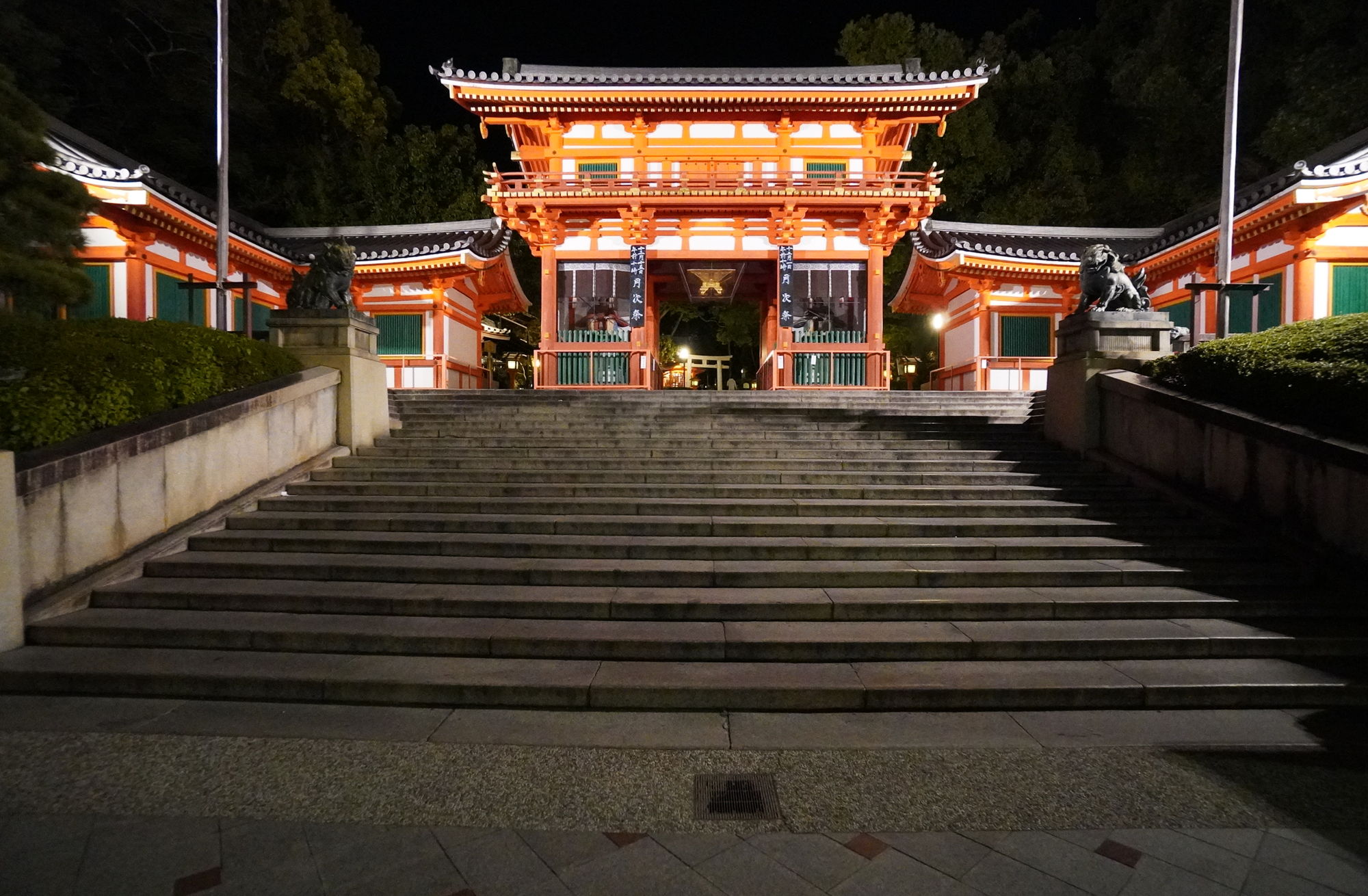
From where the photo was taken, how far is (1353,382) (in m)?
5.45

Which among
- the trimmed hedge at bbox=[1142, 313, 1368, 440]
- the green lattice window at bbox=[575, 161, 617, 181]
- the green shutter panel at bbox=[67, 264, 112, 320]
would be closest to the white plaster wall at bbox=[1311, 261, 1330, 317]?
the trimmed hedge at bbox=[1142, 313, 1368, 440]

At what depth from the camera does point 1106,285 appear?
8867 millimetres

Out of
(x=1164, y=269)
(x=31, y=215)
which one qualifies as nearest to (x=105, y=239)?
(x=31, y=215)

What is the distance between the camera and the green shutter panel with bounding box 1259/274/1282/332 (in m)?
13.7

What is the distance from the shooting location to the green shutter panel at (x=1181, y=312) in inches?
641

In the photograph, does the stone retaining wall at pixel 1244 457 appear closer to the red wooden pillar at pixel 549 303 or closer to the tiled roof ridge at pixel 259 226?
the red wooden pillar at pixel 549 303

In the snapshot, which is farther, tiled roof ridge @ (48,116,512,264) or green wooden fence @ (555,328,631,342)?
green wooden fence @ (555,328,631,342)

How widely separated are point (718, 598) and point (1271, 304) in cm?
1567

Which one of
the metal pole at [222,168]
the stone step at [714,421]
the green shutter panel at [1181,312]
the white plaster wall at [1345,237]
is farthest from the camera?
the green shutter panel at [1181,312]

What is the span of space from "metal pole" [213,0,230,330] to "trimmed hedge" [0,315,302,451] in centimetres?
598

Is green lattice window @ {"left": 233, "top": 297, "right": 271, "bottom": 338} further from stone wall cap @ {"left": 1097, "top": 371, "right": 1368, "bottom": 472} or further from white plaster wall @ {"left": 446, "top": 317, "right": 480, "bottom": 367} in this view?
stone wall cap @ {"left": 1097, "top": 371, "right": 1368, "bottom": 472}

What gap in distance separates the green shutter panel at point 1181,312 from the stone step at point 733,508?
1253 centimetres

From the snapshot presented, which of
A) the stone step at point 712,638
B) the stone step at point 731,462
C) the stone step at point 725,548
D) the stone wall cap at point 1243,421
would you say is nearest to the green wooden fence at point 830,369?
the stone step at point 731,462

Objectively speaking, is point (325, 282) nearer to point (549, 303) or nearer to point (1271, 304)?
point (549, 303)
